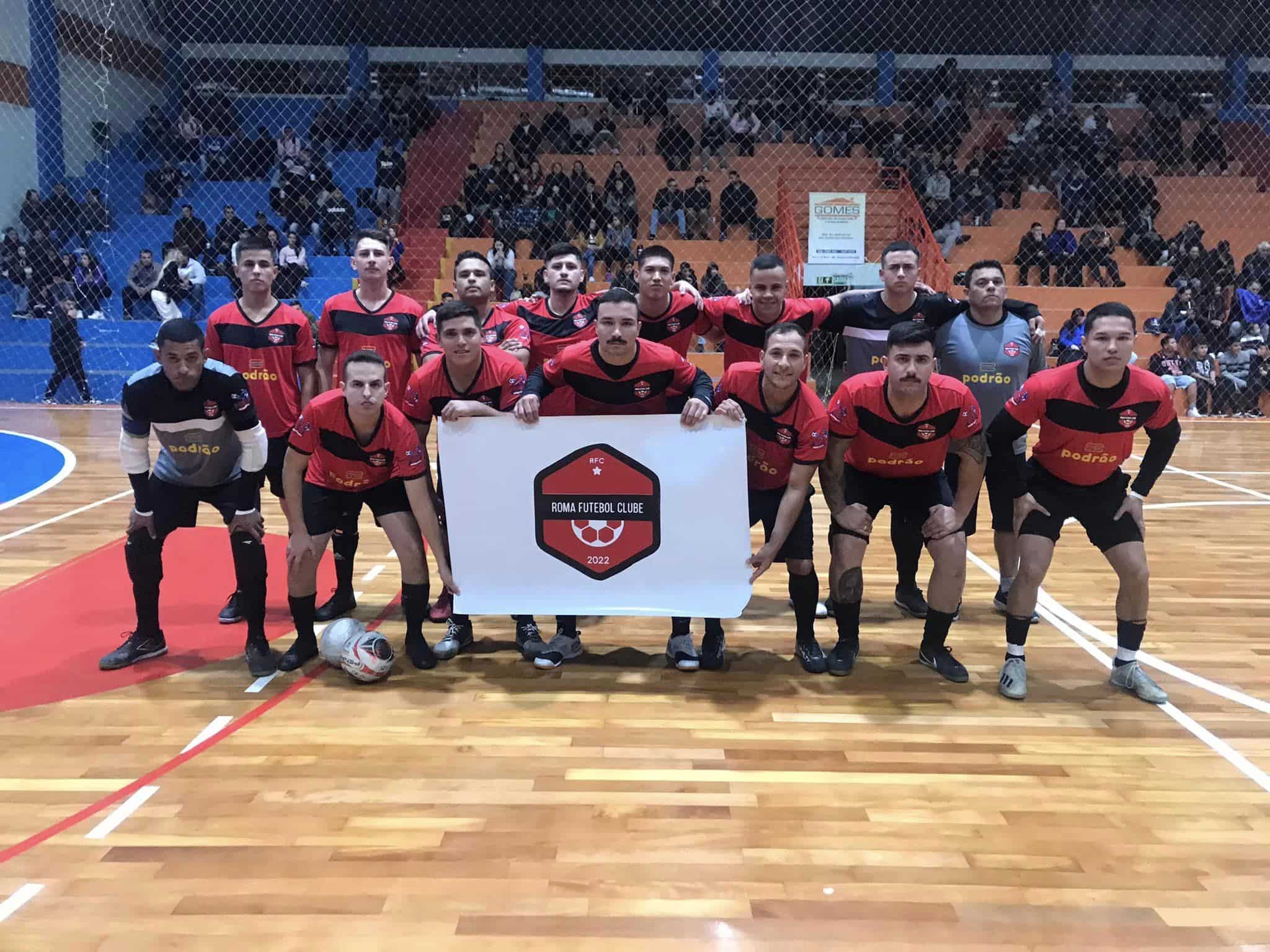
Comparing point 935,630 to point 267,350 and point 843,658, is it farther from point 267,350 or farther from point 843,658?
point 267,350

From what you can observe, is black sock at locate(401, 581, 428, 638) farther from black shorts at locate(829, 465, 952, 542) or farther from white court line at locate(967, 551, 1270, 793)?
white court line at locate(967, 551, 1270, 793)

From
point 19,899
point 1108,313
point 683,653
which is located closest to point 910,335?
point 1108,313

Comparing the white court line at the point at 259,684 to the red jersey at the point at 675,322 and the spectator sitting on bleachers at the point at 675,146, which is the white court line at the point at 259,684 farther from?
the spectator sitting on bleachers at the point at 675,146

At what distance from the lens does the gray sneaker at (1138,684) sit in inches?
165

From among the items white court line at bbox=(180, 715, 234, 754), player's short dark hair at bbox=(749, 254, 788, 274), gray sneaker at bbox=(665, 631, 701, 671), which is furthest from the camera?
player's short dark hair at bbox=(749, 254, 788, 274)

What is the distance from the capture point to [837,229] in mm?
14000

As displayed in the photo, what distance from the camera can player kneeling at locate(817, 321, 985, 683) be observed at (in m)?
4.26

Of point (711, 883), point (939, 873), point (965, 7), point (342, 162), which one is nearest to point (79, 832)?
point (711, 883)

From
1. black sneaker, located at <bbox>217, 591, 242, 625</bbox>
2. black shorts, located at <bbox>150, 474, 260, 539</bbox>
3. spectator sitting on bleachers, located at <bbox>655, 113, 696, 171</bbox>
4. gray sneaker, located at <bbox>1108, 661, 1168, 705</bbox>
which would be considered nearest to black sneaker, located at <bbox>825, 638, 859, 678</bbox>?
gray sneaker, located at <bbox>1108, 661, 1168, 705</bbox>

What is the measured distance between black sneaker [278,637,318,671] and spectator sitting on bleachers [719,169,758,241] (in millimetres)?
13148

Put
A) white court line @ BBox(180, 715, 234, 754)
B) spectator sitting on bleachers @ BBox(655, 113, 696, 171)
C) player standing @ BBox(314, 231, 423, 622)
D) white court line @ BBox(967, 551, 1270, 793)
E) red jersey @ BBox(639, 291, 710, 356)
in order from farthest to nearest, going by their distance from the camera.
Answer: spectator sitting on bleachers @ BBox(655, 113, 696, 171), player standing @ BBox(314, 231, 423, 622), red jersey @ BBox(639, 291, 710, 356), white court line @ BBox(180, 715, 234, 754), white court line @ BBox(967, 551, 1270, 793)

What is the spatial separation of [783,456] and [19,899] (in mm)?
3384

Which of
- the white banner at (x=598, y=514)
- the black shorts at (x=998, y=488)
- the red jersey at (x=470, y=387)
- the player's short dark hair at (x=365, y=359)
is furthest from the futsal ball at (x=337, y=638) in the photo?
the black shorts at (x=998, y=488)

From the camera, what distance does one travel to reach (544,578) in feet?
14.9
